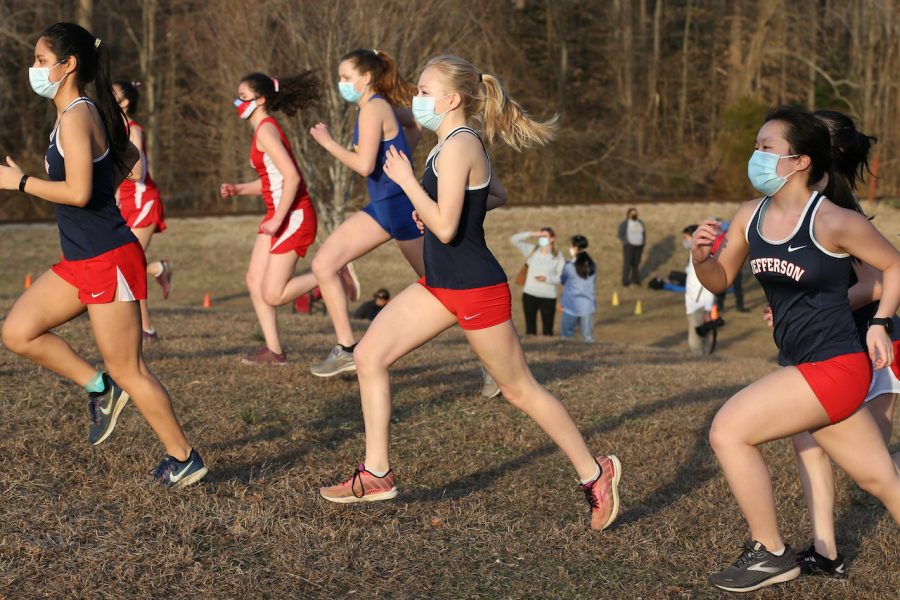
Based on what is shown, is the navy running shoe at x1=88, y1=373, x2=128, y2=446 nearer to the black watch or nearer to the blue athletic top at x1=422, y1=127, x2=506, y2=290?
the blue athletic top at x1=422, y1=127, x2=506, y2=290

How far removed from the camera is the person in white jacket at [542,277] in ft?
57.3

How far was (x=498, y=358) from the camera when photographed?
5.11 m

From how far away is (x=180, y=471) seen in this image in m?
5.54

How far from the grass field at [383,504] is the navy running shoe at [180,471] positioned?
0.10 meters

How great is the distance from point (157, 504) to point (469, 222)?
6.41 ft

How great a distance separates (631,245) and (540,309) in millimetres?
11559

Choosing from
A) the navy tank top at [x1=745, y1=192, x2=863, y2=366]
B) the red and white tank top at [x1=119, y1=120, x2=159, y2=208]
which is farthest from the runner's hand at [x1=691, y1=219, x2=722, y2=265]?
the red and white tank top at [x1=119, y1=120, x2=159, y2=208]

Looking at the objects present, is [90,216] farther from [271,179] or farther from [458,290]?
[271,179]

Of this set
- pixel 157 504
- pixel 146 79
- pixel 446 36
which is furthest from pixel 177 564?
pixel 146 79

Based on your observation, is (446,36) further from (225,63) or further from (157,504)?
(157,504)

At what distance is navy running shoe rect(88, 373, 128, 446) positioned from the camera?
562 cm

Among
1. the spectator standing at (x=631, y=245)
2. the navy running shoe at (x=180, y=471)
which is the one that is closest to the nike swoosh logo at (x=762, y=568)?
the navy running shoe at (x=180, y=471)

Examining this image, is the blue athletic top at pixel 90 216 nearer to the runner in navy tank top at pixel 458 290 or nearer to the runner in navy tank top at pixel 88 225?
the runner in navy tank top at pixel 88 225

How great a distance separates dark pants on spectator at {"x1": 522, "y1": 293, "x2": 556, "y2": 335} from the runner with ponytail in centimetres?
961
